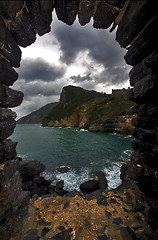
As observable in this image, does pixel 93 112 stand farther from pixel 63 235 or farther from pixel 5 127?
pixel 63 235

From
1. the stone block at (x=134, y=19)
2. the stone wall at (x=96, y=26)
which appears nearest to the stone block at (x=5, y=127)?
the stone wall at (x=96, y=26)

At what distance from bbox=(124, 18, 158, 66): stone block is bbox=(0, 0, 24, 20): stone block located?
3.56 m

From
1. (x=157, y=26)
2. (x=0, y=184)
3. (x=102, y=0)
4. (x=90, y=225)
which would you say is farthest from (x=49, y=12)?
(x=90, y=225)

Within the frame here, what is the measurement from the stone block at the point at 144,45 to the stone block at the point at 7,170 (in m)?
5.49

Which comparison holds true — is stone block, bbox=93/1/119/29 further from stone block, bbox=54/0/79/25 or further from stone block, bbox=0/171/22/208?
stone block, bbox=0/171/22/208

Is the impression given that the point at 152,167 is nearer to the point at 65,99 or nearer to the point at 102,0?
the point at 102,0

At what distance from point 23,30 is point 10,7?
1.92ft

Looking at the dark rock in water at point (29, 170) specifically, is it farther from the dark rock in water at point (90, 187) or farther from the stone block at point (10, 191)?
the stone block at point (10, 191)

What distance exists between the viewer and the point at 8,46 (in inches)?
112

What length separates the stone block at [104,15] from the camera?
2.91m

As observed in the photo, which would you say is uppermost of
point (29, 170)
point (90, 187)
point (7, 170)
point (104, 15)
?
point (104, 15)

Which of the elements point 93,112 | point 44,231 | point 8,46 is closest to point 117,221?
point 44,231

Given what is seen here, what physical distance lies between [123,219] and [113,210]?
1.35ft

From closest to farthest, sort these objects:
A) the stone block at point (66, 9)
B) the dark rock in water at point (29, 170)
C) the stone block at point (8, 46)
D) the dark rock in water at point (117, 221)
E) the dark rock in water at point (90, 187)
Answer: the stone block at point (8, 46) → the stone block at point (66, 9) → the dark rock in water at point (117, 221) → the dark rock in water at point (90, 187) → the dark rock in water at point (29, 170)
